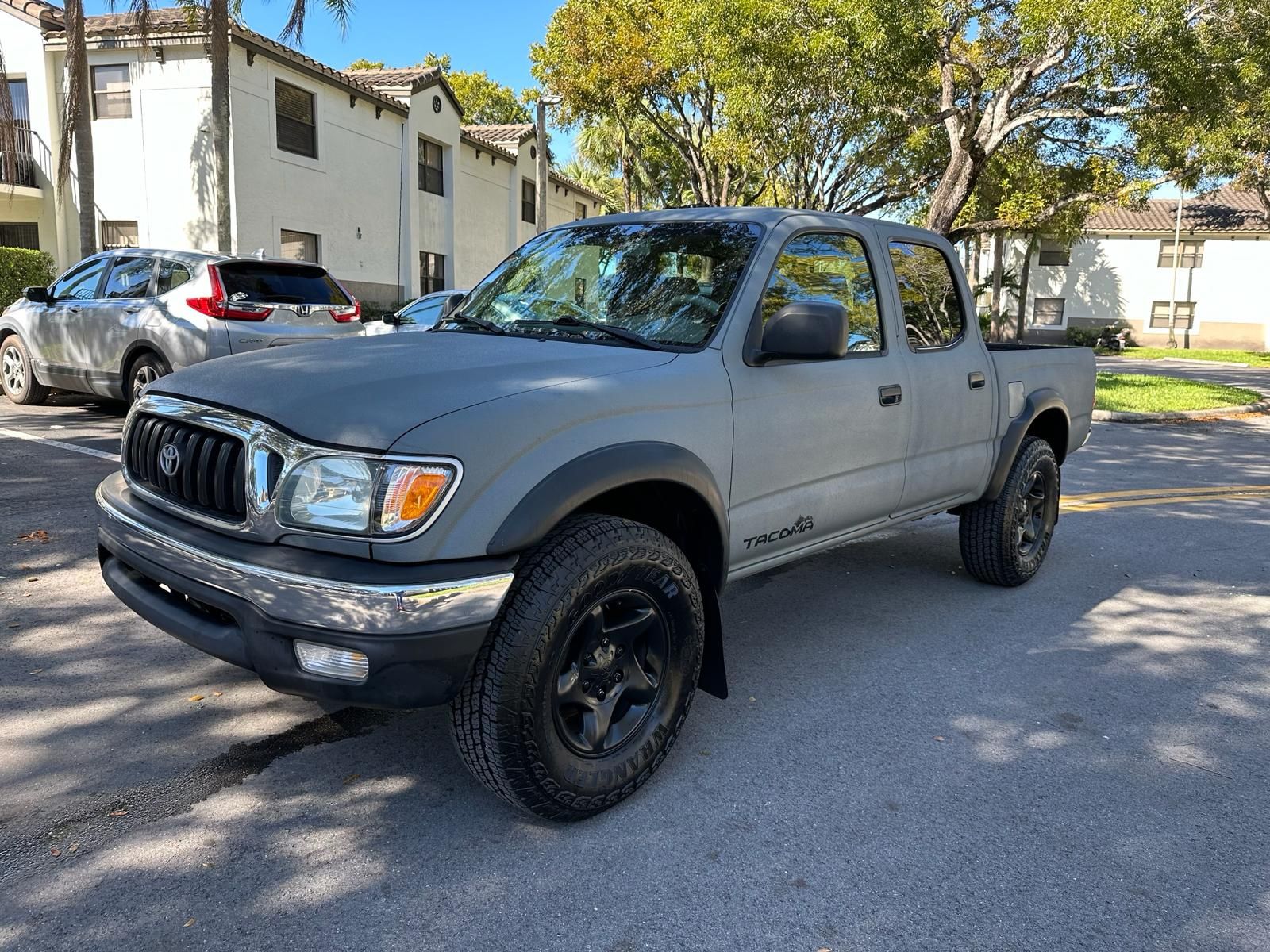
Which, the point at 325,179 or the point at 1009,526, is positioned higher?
the point at 325,179

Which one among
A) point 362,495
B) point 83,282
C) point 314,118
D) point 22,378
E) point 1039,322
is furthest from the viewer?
point 1039,322

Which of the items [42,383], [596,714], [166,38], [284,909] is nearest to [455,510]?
[596,714]

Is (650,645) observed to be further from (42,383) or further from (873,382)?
(42,383)

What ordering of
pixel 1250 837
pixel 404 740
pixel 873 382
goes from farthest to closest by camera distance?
pixel 873 382 → pixel 404 740 → pixel 1250 837

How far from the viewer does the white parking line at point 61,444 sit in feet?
25.8

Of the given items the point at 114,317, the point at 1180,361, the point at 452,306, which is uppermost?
the point at 452,306

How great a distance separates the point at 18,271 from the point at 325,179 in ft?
21.1

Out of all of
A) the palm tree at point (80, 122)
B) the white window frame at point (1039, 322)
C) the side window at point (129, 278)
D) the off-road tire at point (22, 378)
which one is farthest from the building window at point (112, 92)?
the white window frame at point (1039, 322)

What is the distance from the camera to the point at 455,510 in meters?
2.53

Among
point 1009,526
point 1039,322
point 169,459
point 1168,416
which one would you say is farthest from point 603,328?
point 1039,322

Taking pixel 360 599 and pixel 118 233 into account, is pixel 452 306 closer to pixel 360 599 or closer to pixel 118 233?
pixel 360 599

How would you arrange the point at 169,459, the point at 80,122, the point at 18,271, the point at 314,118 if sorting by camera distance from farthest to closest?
the point at 314,118
the point at 18,271
the point at 80,122
the point at 169,459

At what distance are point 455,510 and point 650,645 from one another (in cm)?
91

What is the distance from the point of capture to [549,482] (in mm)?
2689
